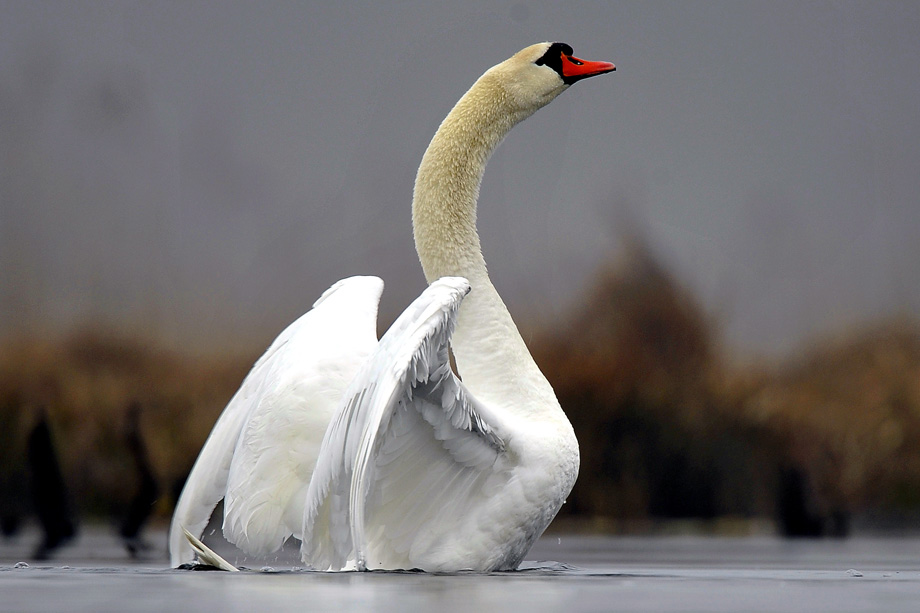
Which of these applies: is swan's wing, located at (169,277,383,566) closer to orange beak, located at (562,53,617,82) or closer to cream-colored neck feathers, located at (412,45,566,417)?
cream-colored neck feathers, located at (412,45,566,417)

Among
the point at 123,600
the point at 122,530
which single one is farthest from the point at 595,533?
the point at 123,600

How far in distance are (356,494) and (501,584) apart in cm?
71

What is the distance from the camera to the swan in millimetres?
4496

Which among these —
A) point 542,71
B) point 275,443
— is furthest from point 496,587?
point 542,71

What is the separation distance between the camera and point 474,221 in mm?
6367

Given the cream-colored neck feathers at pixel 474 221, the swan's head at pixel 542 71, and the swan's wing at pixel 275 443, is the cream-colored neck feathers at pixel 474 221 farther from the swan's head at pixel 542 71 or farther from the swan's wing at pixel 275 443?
the swan's wing at pixel 275 443

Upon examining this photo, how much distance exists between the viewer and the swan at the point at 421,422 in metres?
4.50

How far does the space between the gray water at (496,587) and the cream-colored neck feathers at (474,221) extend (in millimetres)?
931

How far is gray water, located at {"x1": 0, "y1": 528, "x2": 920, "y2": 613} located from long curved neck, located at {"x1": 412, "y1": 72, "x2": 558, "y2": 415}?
90 centimetres

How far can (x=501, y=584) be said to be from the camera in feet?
15.3

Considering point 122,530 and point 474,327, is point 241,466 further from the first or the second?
point 122,530

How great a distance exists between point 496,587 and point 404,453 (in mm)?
851

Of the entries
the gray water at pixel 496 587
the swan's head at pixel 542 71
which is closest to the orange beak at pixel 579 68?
the swan's head at pixel 542 71

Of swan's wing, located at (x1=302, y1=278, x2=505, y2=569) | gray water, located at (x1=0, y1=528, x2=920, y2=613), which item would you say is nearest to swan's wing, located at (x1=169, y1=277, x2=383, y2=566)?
gray water, located at (x1=0, y1=528, x2=920, y2=613)
